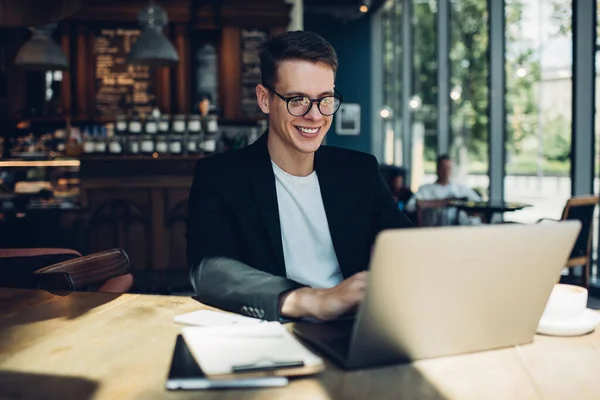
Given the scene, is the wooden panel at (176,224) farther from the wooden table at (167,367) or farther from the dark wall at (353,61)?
the dark wall at (353,61)

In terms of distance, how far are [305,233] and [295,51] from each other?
0.52m

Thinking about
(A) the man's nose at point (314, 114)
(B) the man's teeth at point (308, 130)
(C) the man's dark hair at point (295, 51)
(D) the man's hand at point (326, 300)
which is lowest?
(D) the man's hand at point (326, 300)

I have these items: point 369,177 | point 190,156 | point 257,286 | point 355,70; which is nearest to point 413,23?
point 355,70

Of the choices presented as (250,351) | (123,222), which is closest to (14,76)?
(123,222)

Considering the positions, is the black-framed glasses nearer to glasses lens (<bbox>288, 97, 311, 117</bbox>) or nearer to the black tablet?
glasses lens (<bbox>288, 97, 311, 117</bbox>)

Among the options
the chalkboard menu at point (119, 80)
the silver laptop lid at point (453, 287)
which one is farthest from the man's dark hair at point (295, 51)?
the chalkboard menu at point (119, 80)

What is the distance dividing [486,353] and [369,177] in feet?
3.01

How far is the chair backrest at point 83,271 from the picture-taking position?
6.14 ft

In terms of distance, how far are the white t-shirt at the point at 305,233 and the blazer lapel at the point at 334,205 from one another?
2 cm

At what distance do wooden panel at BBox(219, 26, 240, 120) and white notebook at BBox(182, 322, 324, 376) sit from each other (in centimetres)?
719

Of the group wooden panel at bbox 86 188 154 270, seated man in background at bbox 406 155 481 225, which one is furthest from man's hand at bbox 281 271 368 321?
seated man in background at bbox 406 155 481 225

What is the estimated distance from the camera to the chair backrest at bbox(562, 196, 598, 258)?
180 inches

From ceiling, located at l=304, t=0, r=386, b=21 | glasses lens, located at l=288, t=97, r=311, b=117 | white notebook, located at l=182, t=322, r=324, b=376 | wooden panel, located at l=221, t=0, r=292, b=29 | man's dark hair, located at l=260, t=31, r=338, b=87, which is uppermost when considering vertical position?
ceiling, located at l=304, t=0, r=386, b=21

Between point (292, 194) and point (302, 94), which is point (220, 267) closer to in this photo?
point (292, 194)
